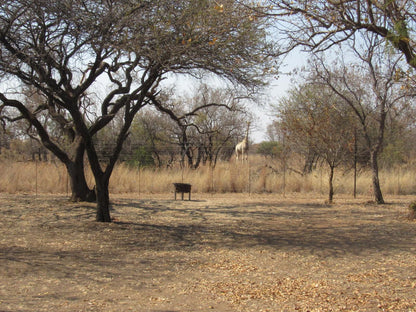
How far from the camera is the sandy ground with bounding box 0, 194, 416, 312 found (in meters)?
5.26

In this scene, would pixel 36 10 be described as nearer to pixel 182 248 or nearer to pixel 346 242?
pixel 182 248

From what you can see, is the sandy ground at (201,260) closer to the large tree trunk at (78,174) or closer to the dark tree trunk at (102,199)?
the dark tree trunk at (102,199)

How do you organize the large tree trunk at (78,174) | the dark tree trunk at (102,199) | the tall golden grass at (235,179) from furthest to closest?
the tall golden grass at (235,179), the large tree trunk at (78,174), the dark tree trunk at (102,199)

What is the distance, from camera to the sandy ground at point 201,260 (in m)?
5.26

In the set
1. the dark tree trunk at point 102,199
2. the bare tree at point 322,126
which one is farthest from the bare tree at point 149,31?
the bare tree at point 322,126

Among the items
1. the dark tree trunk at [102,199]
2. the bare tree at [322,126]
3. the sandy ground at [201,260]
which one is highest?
the bare tree at [322,126]

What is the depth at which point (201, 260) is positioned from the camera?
736 cm

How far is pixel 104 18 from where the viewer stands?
811cm

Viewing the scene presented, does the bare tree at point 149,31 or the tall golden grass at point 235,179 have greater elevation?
the bare tree at point 149,31

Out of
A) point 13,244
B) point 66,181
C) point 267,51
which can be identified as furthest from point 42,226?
point 66,181

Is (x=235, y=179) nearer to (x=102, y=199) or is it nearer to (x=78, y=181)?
(x=78, y=181)

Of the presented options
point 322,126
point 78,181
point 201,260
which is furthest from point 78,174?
point 322,126

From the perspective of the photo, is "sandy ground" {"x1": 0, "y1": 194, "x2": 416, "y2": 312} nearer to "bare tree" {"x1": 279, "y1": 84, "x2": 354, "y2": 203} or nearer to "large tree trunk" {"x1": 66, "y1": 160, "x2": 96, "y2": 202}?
"large tree trunk" {"x1": 66, "y1": 160, "x2": 96, "y2": 202}

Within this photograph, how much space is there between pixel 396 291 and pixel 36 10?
7853mm
